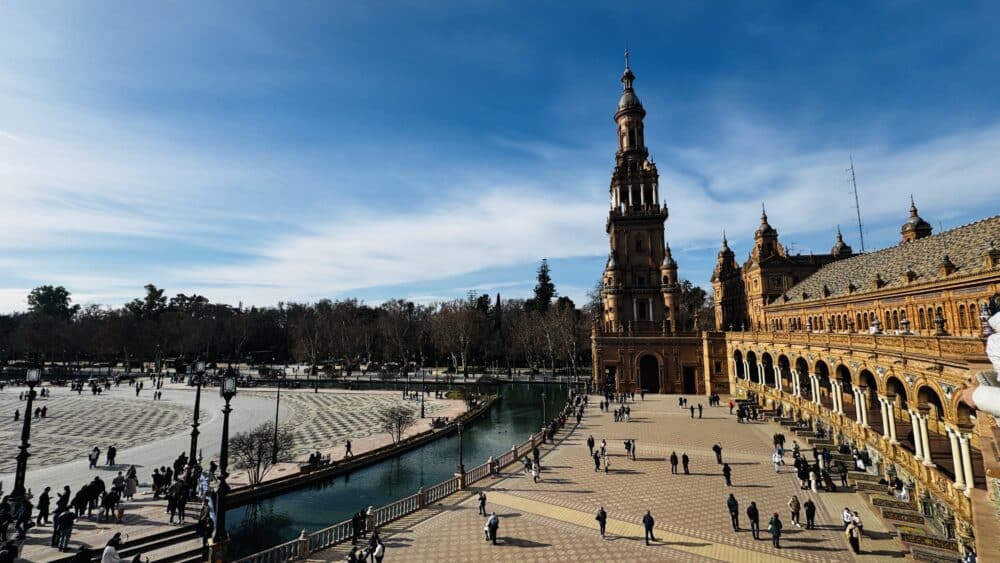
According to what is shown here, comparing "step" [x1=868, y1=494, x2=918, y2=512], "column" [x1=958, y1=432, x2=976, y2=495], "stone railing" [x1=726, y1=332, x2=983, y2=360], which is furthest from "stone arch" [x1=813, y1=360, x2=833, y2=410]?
"column" [x1=958, y1=432, x2=976, y2=495]

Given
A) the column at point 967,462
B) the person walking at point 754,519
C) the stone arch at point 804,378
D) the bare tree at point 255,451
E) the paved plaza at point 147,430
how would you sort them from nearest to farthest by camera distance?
1. the column at point 967,462
2. the person walking at point 754,519
3. the paved plaza at point 147,430
4. the bare tree at point 255,451
5. the stone arch at point 804,378

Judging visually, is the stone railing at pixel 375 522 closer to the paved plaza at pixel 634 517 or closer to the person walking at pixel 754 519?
the paved plaza at pixel 634 517

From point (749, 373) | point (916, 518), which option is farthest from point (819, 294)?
point (916, 518)

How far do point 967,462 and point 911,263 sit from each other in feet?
63.7

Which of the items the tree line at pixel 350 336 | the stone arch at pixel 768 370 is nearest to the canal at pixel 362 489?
the stone arch at pixel 768 370

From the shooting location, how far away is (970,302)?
2102 centimetres

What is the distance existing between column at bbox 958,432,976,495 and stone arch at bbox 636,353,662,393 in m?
38.2

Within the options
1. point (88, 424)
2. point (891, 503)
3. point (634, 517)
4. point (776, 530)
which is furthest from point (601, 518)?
point (88, 424)

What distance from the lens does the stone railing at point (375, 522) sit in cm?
1462

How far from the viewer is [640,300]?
57.6 meters

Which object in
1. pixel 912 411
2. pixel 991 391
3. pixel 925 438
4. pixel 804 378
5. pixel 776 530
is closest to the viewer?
pixel 991 391

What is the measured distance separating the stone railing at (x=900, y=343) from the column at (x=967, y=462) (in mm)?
2514

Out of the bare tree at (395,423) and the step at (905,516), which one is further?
the bare tree at (395,423)

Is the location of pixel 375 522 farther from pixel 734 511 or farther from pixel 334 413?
pixel 334 413
